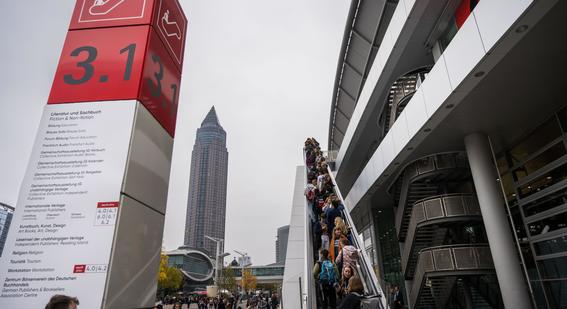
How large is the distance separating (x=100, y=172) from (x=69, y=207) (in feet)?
1.44

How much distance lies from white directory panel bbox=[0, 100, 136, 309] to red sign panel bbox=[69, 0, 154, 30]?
1.11 meters

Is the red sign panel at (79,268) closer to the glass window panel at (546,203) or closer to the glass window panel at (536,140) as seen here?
the glass window panel at (546,203)

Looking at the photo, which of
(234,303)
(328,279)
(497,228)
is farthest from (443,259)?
(234,303)

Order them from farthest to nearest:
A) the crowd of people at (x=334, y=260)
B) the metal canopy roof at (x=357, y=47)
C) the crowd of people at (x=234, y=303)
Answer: the metal canopy roof at (x=357, y=47)
the crowd of people at (x=234, y=303)
the crowd of people at (x=334, y=260)

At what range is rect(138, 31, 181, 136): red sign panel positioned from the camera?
12.9 ft

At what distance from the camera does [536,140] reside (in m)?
12.2

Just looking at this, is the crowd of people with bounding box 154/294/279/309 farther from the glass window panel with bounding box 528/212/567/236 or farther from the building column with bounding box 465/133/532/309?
the glass window panel with bounding box 528/212/567/236

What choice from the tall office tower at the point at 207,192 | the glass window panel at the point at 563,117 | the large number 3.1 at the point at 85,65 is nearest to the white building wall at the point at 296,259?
the large number 3.1 at the point at 85,65

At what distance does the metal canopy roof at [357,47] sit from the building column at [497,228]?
475 inches

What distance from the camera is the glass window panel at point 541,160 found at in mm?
10969

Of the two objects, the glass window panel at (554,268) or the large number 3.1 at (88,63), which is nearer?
the large number 3.1 at (88,63)

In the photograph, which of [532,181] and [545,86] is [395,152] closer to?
[532,181]

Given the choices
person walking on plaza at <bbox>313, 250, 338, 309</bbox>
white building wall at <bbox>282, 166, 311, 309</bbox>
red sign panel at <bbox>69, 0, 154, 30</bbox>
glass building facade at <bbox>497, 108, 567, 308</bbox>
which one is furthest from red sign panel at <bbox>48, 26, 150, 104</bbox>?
glass building facade at <bbox>497, 108, 567, 308</bbox>

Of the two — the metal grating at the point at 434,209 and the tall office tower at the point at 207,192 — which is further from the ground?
the tall office tower at the point at 207,192
